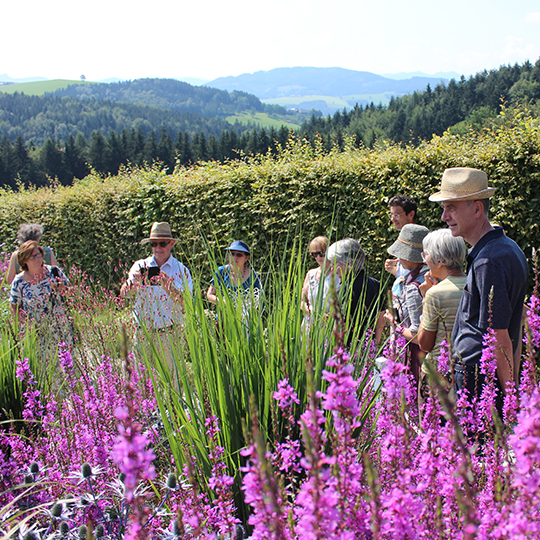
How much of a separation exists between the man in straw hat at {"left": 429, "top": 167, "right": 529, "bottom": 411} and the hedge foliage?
3.03 ft

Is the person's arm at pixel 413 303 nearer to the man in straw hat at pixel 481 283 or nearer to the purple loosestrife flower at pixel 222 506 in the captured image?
the man in straw hat at pixel 481 283

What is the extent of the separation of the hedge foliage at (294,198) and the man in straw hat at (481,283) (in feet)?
3.03

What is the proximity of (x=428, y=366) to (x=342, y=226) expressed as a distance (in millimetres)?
6462

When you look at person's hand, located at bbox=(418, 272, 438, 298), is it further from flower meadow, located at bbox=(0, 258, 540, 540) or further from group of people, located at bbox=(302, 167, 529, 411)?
flower meadow, located at bbox=(0, 258, 540, 540)

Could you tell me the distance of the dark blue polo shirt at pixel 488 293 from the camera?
Result: 2.55m

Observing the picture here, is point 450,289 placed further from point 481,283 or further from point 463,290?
point 481,283

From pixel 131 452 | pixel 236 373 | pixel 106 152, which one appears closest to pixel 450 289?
pixel 236 373

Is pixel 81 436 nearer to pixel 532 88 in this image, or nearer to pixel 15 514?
pixel 15 514

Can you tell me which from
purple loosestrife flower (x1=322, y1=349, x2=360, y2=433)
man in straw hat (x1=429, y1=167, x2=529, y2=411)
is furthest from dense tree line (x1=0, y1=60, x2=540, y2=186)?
purple loosestrife flower (x1=322, y1=349, x2=360, y2=433)

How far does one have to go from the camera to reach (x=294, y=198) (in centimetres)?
769

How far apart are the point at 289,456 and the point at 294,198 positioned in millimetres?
6595

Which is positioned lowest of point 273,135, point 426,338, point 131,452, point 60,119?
point 426,338

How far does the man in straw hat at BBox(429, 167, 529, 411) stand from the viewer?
255 centimetres

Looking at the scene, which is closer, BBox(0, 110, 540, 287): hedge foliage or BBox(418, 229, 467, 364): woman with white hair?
BBox(418, 229, 467, 364): woman with white hair
